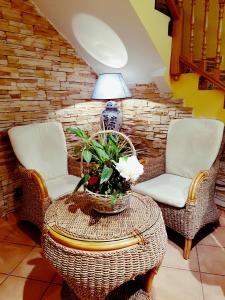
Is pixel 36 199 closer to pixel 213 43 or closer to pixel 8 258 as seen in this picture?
pixel 8 258

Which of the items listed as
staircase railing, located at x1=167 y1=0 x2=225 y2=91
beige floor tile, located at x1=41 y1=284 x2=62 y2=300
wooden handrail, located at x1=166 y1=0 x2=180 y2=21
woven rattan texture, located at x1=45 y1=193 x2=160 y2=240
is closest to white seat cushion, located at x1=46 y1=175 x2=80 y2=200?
woven rattan texture, located at x1=45 y1=193 x2=160 y2=240

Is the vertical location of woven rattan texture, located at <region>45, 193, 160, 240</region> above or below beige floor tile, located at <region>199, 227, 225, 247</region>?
above

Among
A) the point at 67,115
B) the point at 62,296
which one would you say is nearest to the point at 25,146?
the point at 67,115

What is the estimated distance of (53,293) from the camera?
62.6 inches

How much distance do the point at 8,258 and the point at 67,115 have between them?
152 centimetres

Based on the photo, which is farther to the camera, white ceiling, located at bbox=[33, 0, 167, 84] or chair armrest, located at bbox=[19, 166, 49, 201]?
white ceiling, located at bbox=[33, 0, 167, 84]

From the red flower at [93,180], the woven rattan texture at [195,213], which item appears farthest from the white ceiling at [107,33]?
the red flower at [93,180]

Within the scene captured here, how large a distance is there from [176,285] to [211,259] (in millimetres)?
391

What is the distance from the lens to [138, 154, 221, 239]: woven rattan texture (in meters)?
1.81

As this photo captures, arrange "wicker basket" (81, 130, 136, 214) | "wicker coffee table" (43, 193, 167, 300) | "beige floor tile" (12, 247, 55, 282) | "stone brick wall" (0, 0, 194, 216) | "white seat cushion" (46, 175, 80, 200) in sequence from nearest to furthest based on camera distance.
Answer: "wicker coffee table" (43, 193, 167, 300), "wicker basket" (81, 130, 136, 214), "beige floor tile" (12, 247, 55, 282), "white seat cushion" (46, 175, 80, 200), "stone brick wall" (0, 0, 194, 216)

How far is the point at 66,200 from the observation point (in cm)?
158

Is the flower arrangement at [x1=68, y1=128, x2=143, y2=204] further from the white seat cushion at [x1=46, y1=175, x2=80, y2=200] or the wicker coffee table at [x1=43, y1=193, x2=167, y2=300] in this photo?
the white seat cushion at [x1=46, y1=175, x2=80, y2=200]

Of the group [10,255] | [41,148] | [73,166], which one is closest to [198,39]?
[73,166]

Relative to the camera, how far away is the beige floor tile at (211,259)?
5.75 ft
